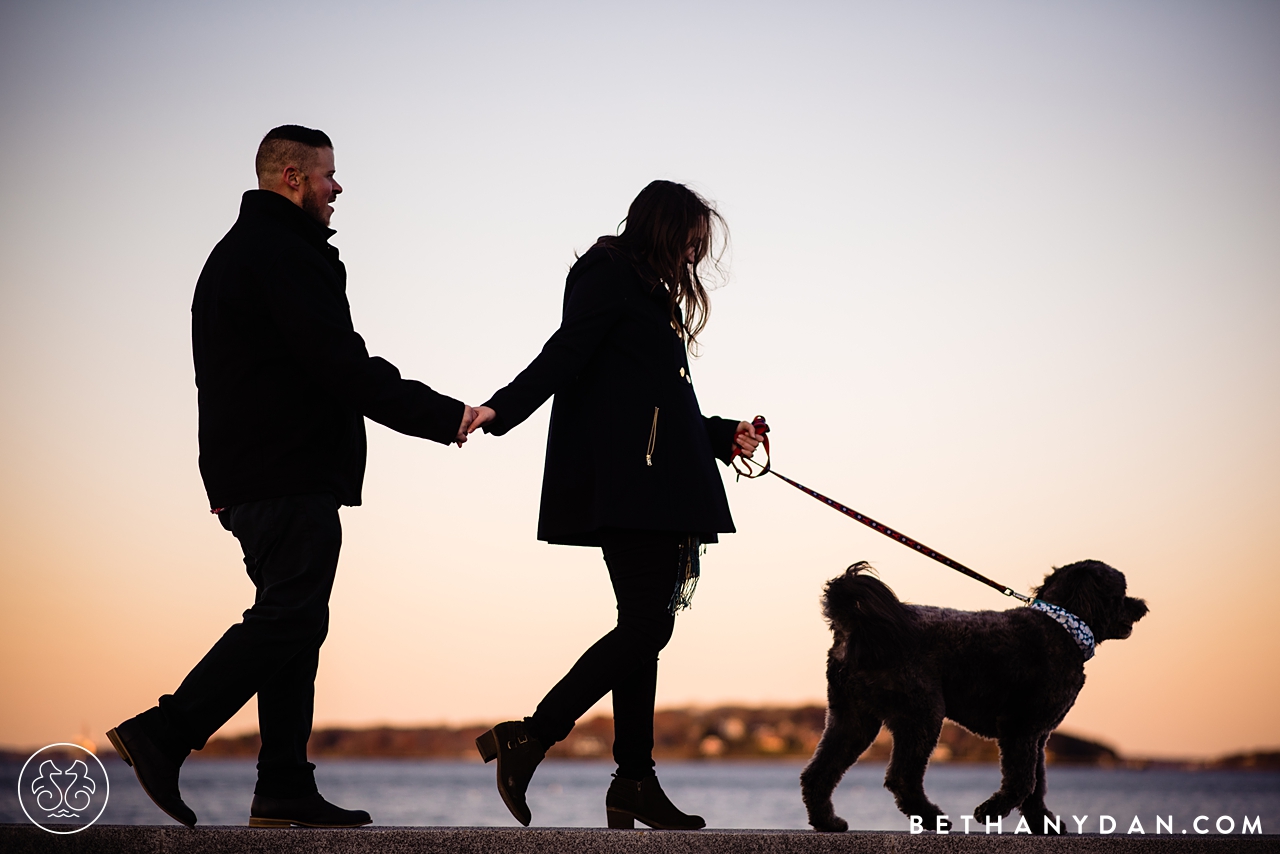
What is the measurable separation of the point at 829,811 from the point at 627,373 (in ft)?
6.66

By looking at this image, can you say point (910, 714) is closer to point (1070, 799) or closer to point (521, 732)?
point (521, 732)

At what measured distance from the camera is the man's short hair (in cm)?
434

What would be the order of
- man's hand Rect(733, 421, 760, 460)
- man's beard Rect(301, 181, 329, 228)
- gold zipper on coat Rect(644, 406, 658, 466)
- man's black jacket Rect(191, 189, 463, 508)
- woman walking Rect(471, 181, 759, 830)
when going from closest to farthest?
man's black jacket Rect(191, 189, 463, 508), woman walking Rect(471, 181, 759, 830), gold zipper on coat Rect(644, 406, 658, 466), man's beard Rect(301, 181, 329, 228), man's hand Rect(733, 421, 760, 460)

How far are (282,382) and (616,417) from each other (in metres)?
1.29

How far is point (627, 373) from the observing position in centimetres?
444

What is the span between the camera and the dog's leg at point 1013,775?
15.0 feet

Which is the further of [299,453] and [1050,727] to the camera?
[1050,727]

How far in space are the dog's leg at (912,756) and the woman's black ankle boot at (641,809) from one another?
0.87 meters

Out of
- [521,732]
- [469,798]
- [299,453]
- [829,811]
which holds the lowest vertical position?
[469,798]

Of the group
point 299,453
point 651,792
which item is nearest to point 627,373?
point 299,453

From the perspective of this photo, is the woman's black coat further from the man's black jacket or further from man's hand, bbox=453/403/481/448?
the man's black jacket

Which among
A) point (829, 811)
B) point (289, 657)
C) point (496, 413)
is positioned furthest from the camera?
point (829, 811)

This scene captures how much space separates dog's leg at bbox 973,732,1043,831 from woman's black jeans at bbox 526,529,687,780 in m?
1.49

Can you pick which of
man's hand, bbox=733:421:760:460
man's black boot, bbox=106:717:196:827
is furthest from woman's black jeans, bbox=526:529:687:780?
man's black boot, bbox=106:717:196:827
